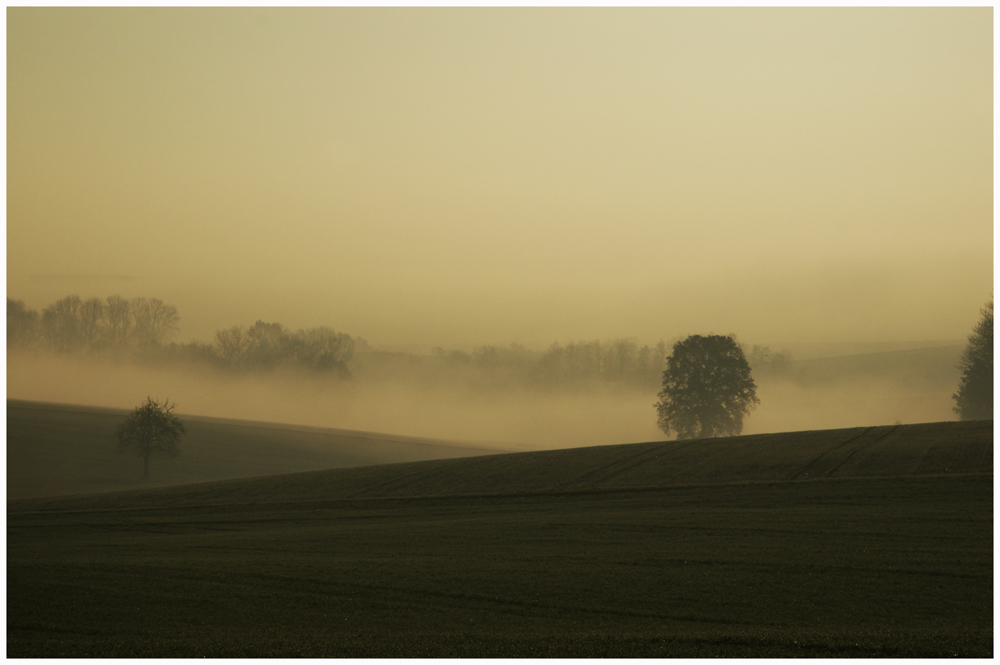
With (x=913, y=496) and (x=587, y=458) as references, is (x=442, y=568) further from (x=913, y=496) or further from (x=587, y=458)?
(x=587, y=458)

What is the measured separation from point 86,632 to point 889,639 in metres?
18.0

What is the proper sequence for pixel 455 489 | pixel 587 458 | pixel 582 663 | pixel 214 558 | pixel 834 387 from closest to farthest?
pixel 582 663 → pixel 214 558 → pixel 455 489 → pixel 587 458 → pixel 834 387

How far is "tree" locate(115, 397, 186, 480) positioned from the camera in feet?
240

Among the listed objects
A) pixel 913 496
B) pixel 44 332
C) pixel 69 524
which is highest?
pixel 44 332

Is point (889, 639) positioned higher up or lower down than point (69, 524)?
higher up

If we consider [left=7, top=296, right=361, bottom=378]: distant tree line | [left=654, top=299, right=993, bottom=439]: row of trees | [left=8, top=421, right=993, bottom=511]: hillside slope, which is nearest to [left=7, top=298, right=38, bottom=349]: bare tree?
[left=7, top=296, right=361, bottom=378]: distant tree line

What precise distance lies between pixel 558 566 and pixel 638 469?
21.9 metres

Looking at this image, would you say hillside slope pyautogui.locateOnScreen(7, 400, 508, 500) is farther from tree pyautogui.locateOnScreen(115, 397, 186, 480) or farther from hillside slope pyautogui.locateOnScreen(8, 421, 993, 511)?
hillside slope pyautogui.locateOnScreen(8, 421, 993, 511)

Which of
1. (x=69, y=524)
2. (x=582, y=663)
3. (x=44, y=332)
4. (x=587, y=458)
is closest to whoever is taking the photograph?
(x=582, y=663)

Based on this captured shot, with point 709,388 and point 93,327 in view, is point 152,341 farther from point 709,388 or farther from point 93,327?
point 709,388

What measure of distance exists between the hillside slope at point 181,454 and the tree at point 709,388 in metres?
36.5

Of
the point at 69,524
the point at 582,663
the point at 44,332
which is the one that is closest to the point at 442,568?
the point at 582,663

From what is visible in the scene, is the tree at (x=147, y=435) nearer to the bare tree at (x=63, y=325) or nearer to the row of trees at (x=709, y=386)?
the row of trees at (x=709, y=386)

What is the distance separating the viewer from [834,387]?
150 m
